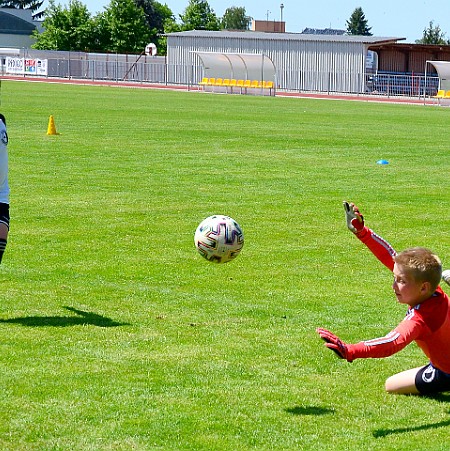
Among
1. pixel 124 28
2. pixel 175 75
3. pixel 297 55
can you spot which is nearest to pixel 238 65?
pixel 297 55

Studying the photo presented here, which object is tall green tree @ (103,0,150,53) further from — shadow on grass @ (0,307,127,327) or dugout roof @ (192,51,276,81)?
shadow on grass @ (0,307,127,327)

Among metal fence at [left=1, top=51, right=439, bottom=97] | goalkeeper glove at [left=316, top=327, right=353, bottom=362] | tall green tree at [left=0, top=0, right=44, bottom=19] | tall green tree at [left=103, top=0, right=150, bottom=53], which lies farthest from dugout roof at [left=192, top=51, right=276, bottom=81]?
tall green tree at [left=0, top=0, right=44, bottom=19]

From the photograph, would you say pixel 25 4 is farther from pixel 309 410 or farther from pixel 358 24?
pixel 309 410

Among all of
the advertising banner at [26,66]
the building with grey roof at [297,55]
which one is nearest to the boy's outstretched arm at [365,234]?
the building with grey roof at [297,55]

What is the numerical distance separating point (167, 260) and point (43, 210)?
12.6 ft

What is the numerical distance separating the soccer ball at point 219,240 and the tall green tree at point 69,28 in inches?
3810

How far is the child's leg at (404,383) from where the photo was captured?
6863 millimetres

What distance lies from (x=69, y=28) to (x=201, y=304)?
9772cm

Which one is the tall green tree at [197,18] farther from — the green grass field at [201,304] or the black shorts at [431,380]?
the black shorts at [431,380]

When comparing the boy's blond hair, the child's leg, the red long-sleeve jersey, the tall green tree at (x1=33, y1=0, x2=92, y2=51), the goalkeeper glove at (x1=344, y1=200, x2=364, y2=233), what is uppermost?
the tall green tree at (x1=33, y1=0, x2=92, y2=51)

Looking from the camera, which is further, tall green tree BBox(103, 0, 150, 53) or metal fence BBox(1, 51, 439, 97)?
tall green tree BBox(103, 0, 150, 53)

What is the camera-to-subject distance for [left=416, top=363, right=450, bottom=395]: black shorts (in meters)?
6.82

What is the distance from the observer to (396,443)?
6.02 metres

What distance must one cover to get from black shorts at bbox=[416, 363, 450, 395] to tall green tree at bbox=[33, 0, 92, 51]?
99.4 metres
